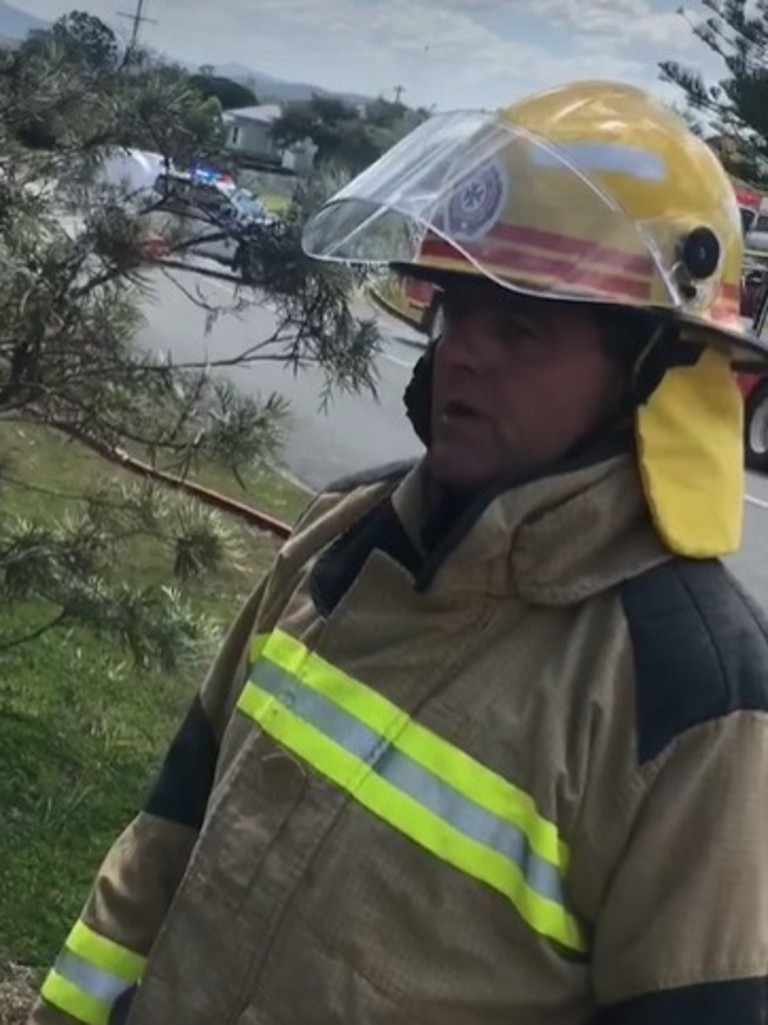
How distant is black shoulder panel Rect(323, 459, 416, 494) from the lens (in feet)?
6.81

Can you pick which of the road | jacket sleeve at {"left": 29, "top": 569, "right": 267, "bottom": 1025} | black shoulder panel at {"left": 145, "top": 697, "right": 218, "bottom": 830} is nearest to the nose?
jacket sleeve at {"left": 29, "top": 569, "right": 267, "bottom": 1025}

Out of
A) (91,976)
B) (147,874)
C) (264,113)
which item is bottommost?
(91,976)

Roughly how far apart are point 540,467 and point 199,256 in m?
2.55

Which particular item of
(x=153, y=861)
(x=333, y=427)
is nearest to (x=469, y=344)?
(x=153, y=861)

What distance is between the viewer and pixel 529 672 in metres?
1.68

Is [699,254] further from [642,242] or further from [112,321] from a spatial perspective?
[112,321]

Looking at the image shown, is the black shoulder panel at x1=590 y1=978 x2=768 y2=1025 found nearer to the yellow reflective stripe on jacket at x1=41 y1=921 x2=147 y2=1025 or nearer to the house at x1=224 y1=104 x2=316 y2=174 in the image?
the yellow reflective stripe on jacket at x1=41 y1=921 x2=147 y2=1025

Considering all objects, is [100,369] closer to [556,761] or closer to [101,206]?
[101,206]

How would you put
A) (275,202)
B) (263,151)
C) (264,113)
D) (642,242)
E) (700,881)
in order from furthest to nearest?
(264,113) < (263,151) < (275,202) < (642,242) < (700,881)

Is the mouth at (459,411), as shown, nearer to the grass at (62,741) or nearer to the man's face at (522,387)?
the man's face at (522,387)

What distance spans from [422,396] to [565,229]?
30 centimetres

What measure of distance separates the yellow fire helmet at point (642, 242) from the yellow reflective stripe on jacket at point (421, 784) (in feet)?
0.94

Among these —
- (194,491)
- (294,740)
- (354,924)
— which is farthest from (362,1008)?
(194,491)

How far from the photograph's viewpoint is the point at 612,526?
1707 mm
